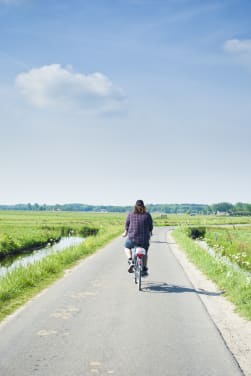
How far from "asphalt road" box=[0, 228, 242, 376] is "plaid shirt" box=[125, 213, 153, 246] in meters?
1.31

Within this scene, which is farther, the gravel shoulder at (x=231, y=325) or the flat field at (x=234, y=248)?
the flat field at (x=234, y=248)

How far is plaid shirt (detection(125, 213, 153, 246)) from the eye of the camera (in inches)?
472

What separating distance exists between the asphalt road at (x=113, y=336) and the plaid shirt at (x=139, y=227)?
1307mm

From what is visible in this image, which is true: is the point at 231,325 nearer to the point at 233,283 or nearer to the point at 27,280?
the point at 233,283

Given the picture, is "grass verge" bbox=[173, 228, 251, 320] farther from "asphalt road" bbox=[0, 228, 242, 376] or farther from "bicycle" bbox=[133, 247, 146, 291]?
"bicycle" bbox=[133, 247, 146, 291]

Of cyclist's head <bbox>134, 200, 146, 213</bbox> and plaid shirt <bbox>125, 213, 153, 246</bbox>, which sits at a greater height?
cyclist's head <bbox>134, 200, 146, 213</bbox>

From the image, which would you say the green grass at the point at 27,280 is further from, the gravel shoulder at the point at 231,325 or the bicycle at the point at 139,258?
the gravel shoulder at the point at 231,325

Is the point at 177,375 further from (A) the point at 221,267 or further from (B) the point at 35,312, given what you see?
(A) the point at 221,267

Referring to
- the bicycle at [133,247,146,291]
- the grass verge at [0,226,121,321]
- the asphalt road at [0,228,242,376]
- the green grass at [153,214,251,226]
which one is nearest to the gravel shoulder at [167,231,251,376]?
the asphalt road at [0,228,242,376]

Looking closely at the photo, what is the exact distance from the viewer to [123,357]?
597cm

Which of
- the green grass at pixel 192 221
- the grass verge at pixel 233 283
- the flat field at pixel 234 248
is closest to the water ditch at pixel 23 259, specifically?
the grass verge at pixel 233 283

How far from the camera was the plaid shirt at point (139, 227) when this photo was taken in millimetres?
12000

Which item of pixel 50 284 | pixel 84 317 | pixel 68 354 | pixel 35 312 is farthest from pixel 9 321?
pixel 50 284

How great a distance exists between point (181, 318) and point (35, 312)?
9.38 ft
